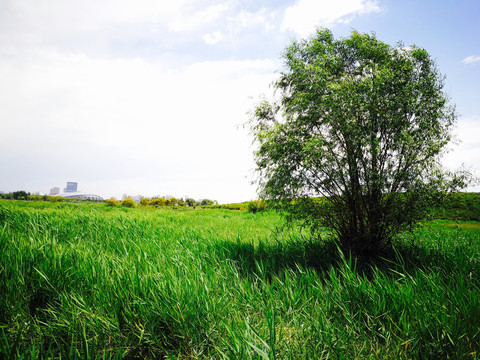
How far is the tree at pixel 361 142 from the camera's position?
18.5 ft

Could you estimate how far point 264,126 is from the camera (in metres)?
6.95

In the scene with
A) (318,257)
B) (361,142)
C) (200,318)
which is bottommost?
(318,257)

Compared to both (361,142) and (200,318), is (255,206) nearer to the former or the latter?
(361,142)

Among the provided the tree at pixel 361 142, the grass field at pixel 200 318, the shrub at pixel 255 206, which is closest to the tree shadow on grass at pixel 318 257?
the tree at pixel 361 142

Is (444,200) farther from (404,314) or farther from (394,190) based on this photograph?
(404,314)

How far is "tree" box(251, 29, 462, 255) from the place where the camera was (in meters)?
5.62

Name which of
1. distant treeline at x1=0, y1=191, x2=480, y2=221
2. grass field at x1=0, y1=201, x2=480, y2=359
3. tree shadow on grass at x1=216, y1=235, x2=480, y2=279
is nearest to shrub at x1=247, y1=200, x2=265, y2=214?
distant treeline at x1=0, y1=191, x2=480, y2=221

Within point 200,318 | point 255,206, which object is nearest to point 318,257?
point 200,318

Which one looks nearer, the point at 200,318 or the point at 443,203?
the point at 200,318

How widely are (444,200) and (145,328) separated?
738 cm

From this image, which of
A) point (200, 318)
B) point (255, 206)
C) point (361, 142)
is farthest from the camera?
point (255, 206)

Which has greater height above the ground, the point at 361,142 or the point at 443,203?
the point at 361,142

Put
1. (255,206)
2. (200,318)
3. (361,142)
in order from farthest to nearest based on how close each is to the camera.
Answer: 1. (255,206)
2. (361,142)
3. (200,318)

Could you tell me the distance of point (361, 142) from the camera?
217 inches
